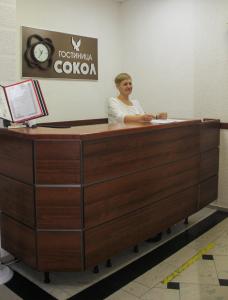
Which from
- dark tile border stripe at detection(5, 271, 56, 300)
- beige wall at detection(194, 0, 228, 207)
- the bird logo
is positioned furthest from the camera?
the bird logo

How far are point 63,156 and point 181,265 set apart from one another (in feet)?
5.00

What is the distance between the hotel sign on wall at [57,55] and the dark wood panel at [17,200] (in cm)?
167

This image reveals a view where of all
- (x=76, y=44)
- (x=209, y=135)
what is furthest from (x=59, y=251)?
(x=76, y=44)

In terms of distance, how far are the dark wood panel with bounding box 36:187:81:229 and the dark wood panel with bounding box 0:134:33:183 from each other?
0.17m

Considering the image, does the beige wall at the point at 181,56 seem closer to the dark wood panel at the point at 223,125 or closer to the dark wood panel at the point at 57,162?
the dark wood panel at the point at 223,125

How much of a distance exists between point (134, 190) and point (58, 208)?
2.37ft

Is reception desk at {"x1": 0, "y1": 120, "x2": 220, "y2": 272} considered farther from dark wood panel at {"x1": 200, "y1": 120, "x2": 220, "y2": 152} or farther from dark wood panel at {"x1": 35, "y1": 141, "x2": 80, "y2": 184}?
dark wood panel at {"x1": 200, "y1": 120, "x2": 220, "y2": 152}

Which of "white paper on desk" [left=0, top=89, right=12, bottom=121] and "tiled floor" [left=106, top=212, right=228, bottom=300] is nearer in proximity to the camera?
"tiled floor" [left=106, top=212, right=228, bottom=300]

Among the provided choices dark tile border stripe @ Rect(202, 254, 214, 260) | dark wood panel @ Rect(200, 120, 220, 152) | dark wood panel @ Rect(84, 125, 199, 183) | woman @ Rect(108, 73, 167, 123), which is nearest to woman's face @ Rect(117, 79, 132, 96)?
woman @ Rect(108, 73, 167, 123)

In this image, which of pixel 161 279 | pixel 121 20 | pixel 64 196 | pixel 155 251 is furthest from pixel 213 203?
pixel 121 20

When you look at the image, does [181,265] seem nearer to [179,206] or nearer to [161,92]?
[179,206]

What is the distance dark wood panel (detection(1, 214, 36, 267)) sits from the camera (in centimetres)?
265

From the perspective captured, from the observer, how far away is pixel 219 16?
4180 millimetres

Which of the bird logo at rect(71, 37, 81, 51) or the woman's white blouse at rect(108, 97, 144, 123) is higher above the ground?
the bird logo at rect(71, 37, 81, 51)
